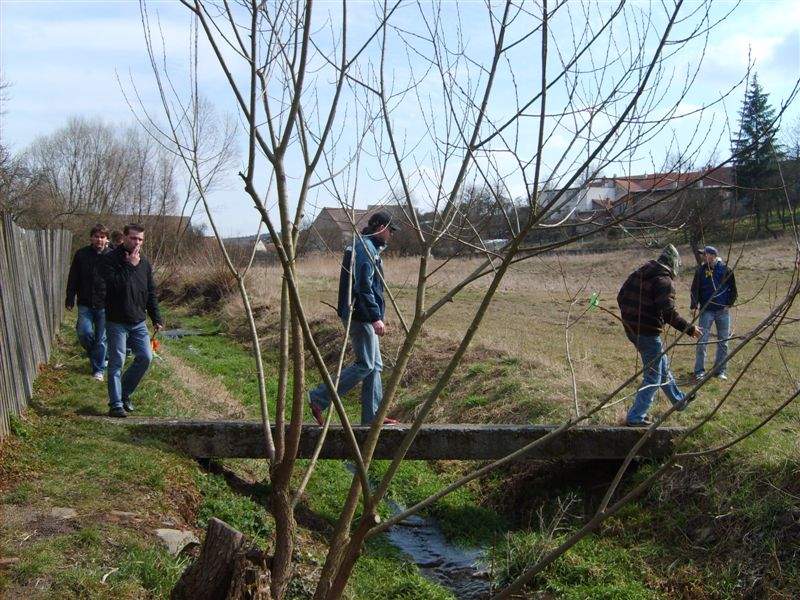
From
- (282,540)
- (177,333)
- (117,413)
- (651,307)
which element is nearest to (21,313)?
(117,413)

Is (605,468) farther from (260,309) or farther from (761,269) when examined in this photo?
(761,269)

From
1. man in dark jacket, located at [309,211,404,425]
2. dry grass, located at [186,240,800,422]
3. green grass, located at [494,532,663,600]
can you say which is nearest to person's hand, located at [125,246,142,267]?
man in dark jacket, located at [309,211,404,425]

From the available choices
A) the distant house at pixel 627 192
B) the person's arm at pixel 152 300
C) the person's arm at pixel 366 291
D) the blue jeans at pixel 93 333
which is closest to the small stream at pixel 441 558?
the person's arm at pixel 366 291

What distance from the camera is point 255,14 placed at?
9.32ft

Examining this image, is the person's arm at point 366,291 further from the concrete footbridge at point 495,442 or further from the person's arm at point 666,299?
the person's arm at point 666,299

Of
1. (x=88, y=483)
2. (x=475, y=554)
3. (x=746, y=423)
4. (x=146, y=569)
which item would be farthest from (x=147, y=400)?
(x=746, y=423)

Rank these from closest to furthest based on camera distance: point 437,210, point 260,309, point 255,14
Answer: point 255,14 < point 437,210 < point 260,309

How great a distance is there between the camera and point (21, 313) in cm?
811

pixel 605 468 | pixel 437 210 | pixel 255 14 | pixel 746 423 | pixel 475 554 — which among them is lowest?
pixel 475 554

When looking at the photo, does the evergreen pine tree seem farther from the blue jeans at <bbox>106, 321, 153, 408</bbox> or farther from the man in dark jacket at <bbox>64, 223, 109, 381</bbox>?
the man in dark jacket at <bbox>64, 223, 109, 381</bbox>

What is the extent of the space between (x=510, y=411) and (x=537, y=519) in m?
2.07

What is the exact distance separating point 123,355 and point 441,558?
340cm

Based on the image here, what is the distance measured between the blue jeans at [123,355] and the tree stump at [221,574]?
455cm

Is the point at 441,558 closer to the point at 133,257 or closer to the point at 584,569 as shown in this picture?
the point at 584,569
